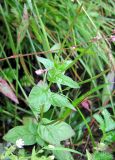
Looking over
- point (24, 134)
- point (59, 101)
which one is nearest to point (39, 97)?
point (59, 101)

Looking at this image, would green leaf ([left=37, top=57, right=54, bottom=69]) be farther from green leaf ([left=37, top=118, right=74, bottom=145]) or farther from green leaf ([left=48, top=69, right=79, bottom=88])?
green leaf ([left=37, top=118, right=74, bottom=145])

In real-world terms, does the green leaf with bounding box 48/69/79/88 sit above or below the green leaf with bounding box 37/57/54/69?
below

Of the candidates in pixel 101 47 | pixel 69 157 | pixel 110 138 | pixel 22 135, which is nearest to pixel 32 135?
pixel 22 135

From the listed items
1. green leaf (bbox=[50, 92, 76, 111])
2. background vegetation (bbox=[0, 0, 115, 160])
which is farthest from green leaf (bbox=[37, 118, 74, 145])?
green leaf (bbox=[50, 92, 76, 111])

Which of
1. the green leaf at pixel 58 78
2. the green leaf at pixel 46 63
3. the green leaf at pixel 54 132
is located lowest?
the green leaf at pixel 54 132

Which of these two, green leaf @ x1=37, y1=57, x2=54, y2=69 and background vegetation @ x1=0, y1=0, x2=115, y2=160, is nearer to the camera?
green leaf @ x1=37, y1=57, x2=54, y2=69

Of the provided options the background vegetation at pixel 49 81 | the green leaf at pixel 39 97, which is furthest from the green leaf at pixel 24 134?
the green leaf at pixel 39 97

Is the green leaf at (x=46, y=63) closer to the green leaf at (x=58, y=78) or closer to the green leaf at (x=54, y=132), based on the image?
the green leaf at (x=58, y=78)
